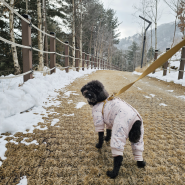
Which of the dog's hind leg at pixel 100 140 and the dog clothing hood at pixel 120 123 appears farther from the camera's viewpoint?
the dog's hind leg at pixel 100 140

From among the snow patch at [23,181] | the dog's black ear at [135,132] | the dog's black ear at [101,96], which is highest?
the dog's black ear at [101,96]

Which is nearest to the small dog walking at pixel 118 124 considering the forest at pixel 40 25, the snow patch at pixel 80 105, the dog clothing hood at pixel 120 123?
the dog clothing hood at pixel 120 123

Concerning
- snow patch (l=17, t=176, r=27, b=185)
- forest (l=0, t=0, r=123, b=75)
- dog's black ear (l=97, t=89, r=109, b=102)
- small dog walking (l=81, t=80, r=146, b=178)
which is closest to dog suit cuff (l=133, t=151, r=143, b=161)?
small dog walking (l=81, t=80, r=146, b=178)

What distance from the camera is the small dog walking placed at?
104cm

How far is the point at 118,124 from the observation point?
106 cm

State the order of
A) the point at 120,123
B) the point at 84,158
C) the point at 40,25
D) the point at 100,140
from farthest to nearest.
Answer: the point at 40,25 < the point at 100,140 < the point at 84,158 < the point at 120,123

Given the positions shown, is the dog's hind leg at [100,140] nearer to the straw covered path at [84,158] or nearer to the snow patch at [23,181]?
the straw covered path at [84,158]

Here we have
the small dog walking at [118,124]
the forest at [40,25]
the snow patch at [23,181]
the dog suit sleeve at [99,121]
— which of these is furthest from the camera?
the forest at [40,25]

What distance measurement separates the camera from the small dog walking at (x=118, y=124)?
40.9 inches

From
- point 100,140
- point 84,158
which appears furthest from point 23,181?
point 100,140

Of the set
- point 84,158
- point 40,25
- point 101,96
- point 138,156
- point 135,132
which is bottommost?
point 84,158

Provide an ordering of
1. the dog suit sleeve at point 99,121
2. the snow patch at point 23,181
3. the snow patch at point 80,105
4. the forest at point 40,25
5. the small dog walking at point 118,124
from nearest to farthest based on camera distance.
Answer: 1. the snow patch at point 23,181
2. the small dog walking at point 118,124
3. the dog suit sleeve at point 99,121
4. the snow patch at point 80,105
5. the forest at point 40,25

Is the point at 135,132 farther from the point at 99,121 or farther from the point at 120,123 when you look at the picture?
the point at 99,121

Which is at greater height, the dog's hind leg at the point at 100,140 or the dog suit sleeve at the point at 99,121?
the dog suit sleeve at the point at 99,121
